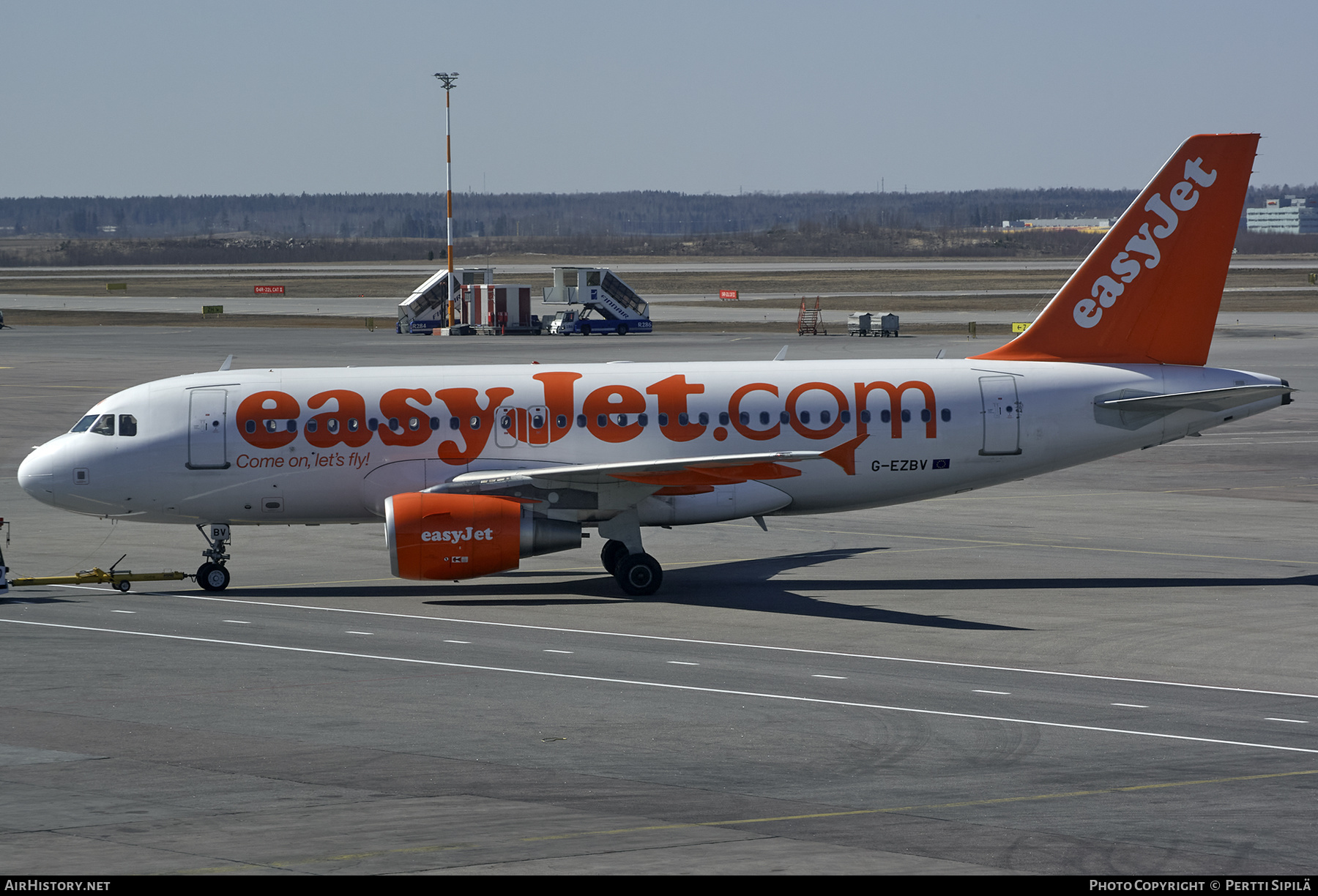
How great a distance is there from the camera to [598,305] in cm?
11362

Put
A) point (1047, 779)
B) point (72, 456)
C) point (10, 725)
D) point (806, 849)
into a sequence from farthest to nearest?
1. point (72, 456)
2. point (10, 725)
3. point (1047, 779)
4. point (806, 849)

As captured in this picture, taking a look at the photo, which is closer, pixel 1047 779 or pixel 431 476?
pixel 1047 779

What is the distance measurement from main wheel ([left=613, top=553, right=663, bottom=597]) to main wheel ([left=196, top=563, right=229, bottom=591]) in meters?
8.49

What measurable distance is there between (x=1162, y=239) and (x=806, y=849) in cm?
2318

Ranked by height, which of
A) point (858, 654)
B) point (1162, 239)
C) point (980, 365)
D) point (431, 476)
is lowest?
point (858, 654)

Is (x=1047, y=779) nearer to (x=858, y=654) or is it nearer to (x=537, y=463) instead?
(x=858, y=654)

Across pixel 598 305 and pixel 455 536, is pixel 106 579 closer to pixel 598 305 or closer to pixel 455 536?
pixel 455 536

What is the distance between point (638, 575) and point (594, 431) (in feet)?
11.3

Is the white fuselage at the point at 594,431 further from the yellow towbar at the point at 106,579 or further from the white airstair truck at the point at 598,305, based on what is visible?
the white airstair truck at the point at 598,305

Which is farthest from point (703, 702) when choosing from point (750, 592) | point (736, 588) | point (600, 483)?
point (736, 588)

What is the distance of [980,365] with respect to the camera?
33906 mm

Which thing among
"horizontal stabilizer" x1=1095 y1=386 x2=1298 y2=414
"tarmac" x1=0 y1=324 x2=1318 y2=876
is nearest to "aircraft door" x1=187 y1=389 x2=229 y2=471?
"tarmac" x1=0 y1=324 x2=1318 y2=876
